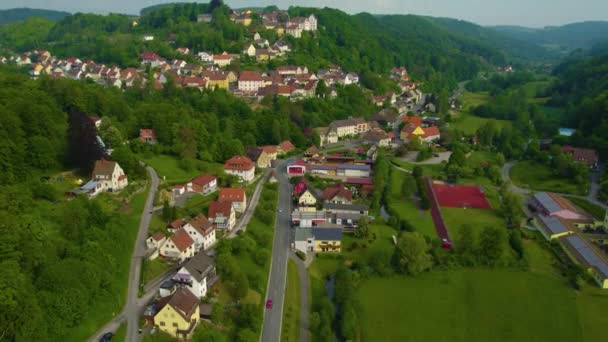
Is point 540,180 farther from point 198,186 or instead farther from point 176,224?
point 176,224

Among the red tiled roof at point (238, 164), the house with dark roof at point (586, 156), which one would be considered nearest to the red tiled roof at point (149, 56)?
the red tiled roof at point (238, 164)

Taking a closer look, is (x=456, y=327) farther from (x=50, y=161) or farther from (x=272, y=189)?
(x=50, y=161)

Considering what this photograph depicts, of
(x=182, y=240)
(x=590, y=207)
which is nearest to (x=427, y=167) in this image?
(x=590, y=207)

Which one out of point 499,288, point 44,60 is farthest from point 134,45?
point 499,288

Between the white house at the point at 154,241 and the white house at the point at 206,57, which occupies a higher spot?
the white house at the point at 206,57

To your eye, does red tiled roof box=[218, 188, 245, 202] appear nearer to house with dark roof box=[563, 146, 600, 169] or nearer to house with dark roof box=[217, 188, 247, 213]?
house with dark roof box=[217, 188, 247, 213]

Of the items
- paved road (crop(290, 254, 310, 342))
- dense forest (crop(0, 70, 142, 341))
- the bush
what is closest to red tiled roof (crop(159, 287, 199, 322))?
dense forest (crop(0, 70, 142, 341))

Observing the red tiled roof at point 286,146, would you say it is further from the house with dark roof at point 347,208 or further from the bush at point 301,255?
the bush at point 301,255
